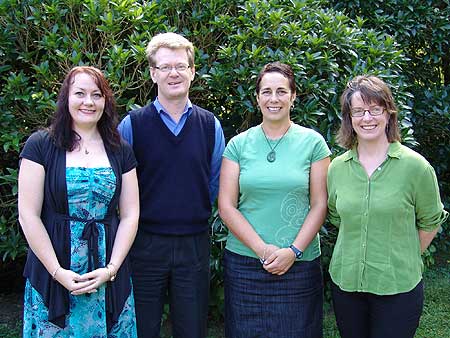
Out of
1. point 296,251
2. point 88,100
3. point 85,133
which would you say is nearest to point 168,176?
point 85,133

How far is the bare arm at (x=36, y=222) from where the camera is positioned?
10.1 feet

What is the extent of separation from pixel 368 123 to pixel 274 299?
1202mm

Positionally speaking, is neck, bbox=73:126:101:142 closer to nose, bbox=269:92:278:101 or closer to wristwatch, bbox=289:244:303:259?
nose, bbox=269:92:278:101

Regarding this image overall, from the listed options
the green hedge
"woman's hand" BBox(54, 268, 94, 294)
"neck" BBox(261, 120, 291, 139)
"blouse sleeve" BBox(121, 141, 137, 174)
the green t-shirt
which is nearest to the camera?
"woman's hand" BBox(54, 268, 94, 294)

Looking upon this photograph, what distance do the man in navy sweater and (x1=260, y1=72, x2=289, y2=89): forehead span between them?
474 millimetres

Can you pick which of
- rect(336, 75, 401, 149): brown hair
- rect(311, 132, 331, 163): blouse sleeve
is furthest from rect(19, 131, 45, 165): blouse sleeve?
rect(336, 75, 401, 149): brown hair

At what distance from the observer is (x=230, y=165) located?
3539 mm

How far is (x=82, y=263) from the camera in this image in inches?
125

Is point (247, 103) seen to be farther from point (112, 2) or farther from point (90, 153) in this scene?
point (90, 153)

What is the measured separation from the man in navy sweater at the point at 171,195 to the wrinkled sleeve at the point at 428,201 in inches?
48.8

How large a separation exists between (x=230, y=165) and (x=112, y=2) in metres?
1.61

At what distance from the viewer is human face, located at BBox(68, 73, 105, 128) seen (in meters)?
3.18

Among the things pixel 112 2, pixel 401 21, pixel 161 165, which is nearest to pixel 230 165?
pixel 161 165

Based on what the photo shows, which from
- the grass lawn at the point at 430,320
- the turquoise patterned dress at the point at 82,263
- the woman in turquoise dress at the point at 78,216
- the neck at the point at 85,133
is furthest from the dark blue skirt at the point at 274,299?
the grass lawn at the point at 430,320
